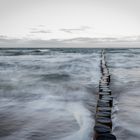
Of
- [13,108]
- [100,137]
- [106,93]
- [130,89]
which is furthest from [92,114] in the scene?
[130,89]

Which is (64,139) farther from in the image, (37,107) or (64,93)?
(64,93)

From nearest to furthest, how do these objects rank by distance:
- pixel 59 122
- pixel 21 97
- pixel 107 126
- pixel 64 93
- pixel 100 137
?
1. pixel 100 137
2. pixel 107 126
3. pixel 59 122
4. pixel 21 97
5. pixel 64 93

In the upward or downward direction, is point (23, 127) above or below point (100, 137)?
below

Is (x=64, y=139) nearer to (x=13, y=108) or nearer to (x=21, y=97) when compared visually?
(x=13, y=108)

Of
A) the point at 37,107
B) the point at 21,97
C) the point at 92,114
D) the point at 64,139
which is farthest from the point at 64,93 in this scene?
the point at 64,139

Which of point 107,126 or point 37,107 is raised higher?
point 107,126

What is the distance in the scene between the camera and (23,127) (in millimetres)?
5344

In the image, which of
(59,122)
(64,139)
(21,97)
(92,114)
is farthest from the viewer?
(21,97)

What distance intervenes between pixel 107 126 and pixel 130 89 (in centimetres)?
639

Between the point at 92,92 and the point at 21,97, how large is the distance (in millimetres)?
2688

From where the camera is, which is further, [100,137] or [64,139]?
[64,139]

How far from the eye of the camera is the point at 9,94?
9336mm

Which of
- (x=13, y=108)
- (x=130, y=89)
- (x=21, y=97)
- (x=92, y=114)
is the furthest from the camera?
(x=130, y=89)

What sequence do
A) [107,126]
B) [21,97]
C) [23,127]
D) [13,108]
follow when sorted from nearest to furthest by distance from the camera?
[107,126], [23,127], [13,108], [21,97]
